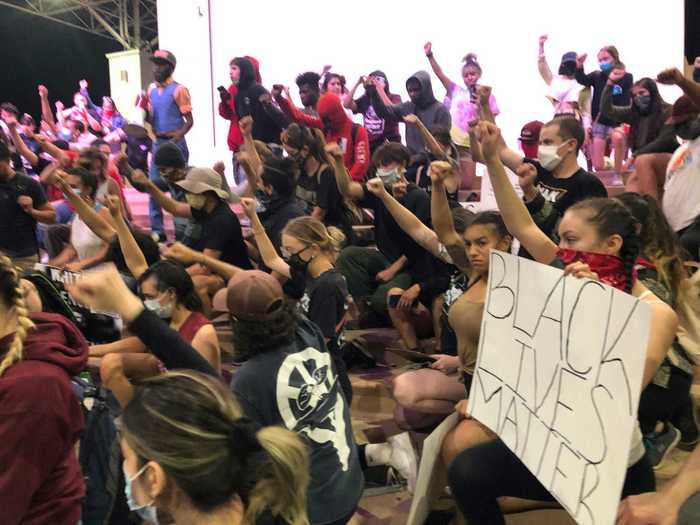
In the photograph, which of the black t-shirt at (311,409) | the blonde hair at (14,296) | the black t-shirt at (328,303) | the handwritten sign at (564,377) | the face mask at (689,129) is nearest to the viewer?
the handwritten sign at (564,377)

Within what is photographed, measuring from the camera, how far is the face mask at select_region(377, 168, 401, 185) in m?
4.59

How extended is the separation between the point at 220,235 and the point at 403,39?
5.88 m

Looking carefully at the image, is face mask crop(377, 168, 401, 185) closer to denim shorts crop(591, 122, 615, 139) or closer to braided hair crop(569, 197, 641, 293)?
braided hair crop(569, 197, 641, 293)

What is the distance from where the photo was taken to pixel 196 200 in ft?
15.1

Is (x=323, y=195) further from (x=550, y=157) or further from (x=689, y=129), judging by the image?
(x=689, y=129)

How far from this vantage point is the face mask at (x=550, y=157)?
141 inches

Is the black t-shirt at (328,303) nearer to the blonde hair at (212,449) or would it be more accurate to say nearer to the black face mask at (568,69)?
the blonde hair at (212,449)

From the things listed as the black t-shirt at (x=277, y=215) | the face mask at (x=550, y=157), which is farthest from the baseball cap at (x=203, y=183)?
the face mask at (x=550, y=157)

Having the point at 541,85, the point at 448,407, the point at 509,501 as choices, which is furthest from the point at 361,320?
the point at 541,85

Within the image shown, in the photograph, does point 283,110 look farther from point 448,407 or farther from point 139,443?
point 139,443

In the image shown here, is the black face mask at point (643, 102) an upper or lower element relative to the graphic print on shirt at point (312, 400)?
upper

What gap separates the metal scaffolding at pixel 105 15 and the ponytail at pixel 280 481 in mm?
19434

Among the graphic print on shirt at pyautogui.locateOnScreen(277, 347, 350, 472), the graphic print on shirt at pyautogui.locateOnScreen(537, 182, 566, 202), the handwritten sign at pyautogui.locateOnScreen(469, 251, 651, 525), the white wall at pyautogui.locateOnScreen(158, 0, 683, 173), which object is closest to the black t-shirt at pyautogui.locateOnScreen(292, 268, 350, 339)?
the graphic print on shirt at pyautogui.locateOnScreen(277, 347, 350, 472)

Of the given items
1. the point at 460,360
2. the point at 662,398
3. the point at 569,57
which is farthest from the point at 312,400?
the point at 569,57
